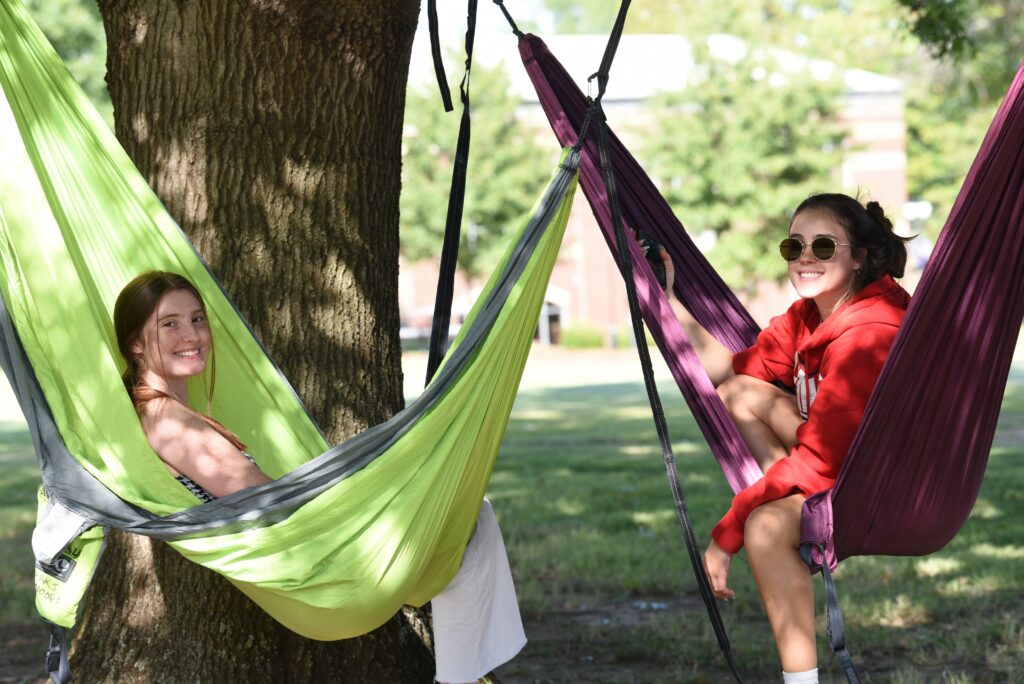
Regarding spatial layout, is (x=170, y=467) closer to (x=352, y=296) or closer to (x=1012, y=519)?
(x=352, y=296)

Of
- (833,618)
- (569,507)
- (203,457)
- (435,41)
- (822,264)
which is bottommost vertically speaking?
(569,507)

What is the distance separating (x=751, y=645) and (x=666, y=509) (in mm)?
2365

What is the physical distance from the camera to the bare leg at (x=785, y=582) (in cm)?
232

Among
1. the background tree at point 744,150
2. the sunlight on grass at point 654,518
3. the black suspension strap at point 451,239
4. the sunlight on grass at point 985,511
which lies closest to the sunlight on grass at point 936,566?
the sunlight on grass at point 985,511

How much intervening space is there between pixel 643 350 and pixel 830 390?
38 cm

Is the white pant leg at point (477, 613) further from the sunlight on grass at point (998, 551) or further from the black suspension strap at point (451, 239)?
the sunlight on grass at point (998, 551)

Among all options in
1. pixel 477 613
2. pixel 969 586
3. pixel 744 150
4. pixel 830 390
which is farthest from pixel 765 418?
pixel 744 150

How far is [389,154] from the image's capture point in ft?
10.0

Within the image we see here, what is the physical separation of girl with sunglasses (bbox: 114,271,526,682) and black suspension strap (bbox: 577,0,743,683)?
380mm

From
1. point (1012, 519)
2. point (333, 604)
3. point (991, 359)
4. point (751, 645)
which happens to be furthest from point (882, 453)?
point (1012, 519)

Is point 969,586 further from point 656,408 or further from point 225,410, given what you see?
point 225,410

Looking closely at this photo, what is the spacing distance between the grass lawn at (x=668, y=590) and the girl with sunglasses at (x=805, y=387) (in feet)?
3.21

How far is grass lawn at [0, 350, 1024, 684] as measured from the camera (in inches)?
139

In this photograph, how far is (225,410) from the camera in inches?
105
